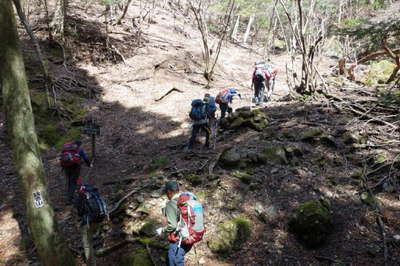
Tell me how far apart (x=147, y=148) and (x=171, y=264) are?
7.11 metres

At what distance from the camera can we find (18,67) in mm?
4129

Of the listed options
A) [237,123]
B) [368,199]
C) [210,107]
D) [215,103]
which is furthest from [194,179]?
[215,103]

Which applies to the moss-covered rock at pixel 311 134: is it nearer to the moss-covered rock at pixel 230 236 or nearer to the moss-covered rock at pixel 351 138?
the moss-covered rock at pixel 351 138

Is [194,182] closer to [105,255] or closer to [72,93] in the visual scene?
[105,255]

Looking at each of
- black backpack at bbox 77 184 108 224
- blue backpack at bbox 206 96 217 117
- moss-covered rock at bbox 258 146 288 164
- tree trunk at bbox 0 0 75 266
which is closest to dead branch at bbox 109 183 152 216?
black backpack at bbox 77 184 108 224

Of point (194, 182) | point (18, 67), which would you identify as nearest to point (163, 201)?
point (194, 182)

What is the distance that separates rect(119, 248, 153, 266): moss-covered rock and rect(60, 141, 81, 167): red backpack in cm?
334

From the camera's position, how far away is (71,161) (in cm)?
733

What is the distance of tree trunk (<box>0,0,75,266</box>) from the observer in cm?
406

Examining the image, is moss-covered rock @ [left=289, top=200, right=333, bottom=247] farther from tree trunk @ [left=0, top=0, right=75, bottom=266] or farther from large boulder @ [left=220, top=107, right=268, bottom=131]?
tree trunk @ [left=0, top=0, right=75, bottom=266]

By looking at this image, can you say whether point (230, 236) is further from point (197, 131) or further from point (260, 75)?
point (260, 75)

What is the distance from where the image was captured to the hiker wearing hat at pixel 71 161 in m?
7.34

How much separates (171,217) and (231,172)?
11.6 feet

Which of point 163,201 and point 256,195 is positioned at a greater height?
point 256,195
